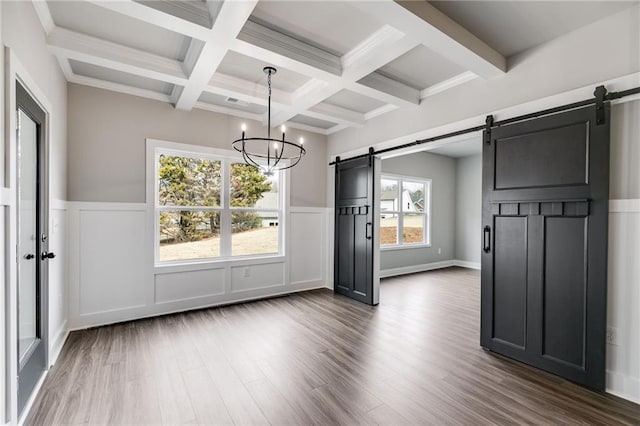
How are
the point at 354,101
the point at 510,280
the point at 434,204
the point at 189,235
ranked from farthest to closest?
the point at 434,204 < the point at 189,235 < the point at 354,101 < the point at 510,280

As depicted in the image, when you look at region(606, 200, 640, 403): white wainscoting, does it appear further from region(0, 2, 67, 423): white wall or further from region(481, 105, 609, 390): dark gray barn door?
region(0, 2, 67, 423): white wall

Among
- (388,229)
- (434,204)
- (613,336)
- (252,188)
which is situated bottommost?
(613,336)

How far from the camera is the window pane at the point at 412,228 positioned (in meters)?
6.94

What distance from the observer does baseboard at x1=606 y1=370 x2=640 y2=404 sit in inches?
84.0

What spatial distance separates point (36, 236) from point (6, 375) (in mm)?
1060

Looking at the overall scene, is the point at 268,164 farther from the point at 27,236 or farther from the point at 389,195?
the point at 389,195

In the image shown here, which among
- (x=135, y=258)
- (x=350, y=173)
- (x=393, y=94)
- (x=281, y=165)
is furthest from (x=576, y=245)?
(x=135, y=258)

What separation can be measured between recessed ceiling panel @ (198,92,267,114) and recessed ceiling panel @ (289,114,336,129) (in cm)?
56

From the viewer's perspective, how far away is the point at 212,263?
4234 mm

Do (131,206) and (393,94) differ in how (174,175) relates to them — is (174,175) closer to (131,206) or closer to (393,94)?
(131,206)

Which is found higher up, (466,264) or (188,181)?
(188,181)

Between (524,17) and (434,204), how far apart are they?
5.30m

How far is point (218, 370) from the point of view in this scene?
2535mm

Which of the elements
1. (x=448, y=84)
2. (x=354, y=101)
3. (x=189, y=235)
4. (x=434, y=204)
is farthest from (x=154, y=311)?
(x=434, y=204)
